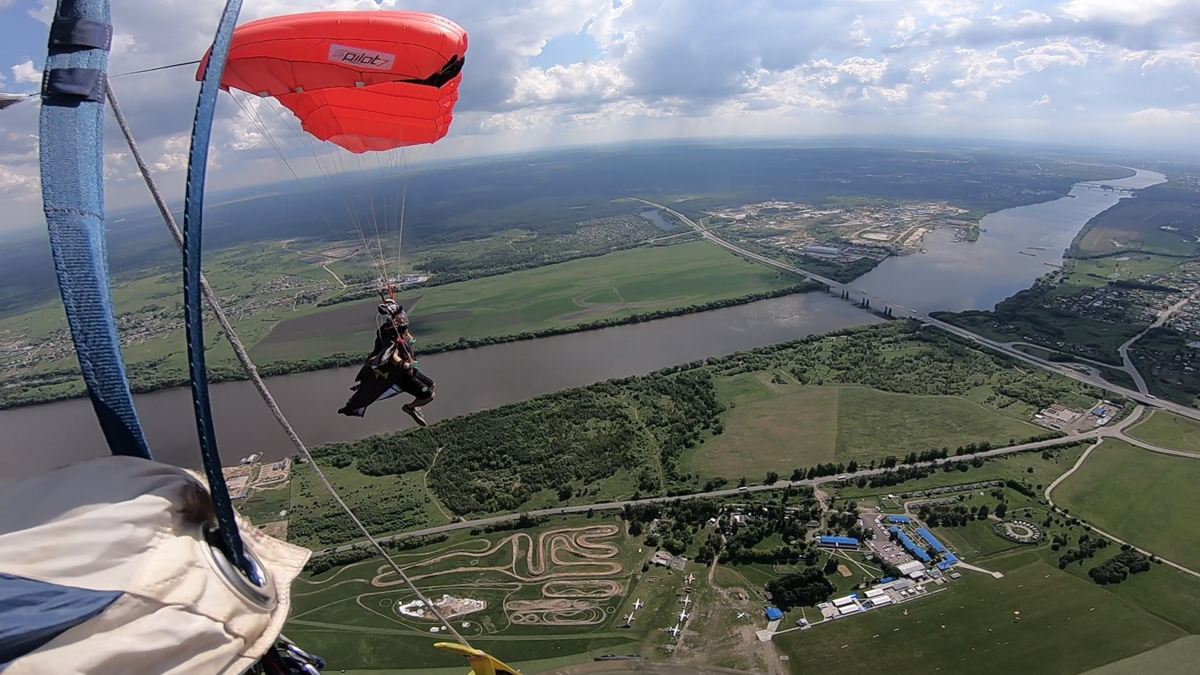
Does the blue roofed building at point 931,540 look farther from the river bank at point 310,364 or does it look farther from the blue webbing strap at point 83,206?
the river bank at point 310,364

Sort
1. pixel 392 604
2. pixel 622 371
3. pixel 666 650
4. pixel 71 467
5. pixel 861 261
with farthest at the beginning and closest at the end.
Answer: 1. pixel 861 261
2. pixel 622 371
3. pixel 392 604
4. pixel 666 650
5. pixel 71 467

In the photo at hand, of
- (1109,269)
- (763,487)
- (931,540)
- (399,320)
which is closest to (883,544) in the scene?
(931,540)

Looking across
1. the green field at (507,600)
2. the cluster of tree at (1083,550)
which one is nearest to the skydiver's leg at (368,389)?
the green field at (507,600)

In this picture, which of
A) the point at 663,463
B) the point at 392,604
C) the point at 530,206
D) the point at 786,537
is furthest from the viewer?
the point at 530,206

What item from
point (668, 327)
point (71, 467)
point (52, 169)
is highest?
point (52, 169)

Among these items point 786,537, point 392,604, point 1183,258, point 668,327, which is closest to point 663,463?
point 786,537

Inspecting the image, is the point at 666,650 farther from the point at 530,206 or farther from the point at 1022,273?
the point at 530,206
